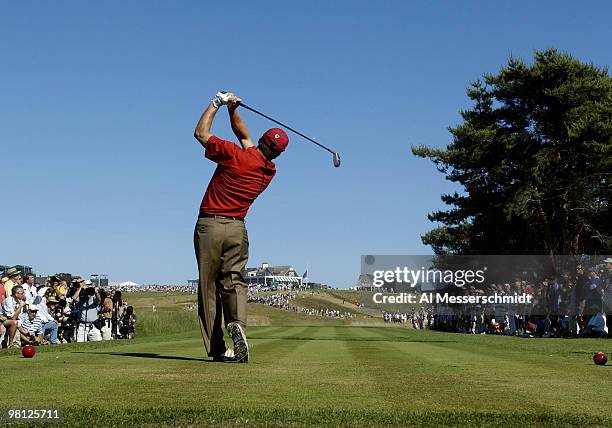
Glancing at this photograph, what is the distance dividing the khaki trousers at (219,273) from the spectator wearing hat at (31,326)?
1402 cm

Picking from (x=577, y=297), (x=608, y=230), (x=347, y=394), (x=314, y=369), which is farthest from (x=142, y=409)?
(x=608, y=230)

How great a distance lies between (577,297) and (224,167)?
26.8 meters

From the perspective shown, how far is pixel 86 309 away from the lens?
88.5 feet

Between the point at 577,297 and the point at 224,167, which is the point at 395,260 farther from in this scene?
the point at 224,167

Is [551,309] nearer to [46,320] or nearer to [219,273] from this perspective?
[46,320]

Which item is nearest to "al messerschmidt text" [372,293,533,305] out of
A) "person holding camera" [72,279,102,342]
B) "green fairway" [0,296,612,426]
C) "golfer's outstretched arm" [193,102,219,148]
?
"person holding camera" [72,279,102,342]

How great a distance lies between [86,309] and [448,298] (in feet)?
132

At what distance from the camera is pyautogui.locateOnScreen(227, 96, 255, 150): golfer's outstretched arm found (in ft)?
32.0

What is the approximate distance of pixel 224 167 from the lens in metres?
9.59

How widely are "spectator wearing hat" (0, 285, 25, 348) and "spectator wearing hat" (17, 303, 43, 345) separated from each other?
0.64 metres

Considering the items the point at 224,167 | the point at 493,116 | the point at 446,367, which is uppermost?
the point at 493,116

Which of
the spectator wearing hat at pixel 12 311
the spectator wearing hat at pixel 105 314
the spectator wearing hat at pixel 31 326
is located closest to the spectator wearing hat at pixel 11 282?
the spectator wearing hat at pixel 31 326

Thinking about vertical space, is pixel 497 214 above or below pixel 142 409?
above

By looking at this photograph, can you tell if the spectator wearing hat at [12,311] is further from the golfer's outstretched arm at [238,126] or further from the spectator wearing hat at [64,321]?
the golfer's outstretched arm at [238,126]
